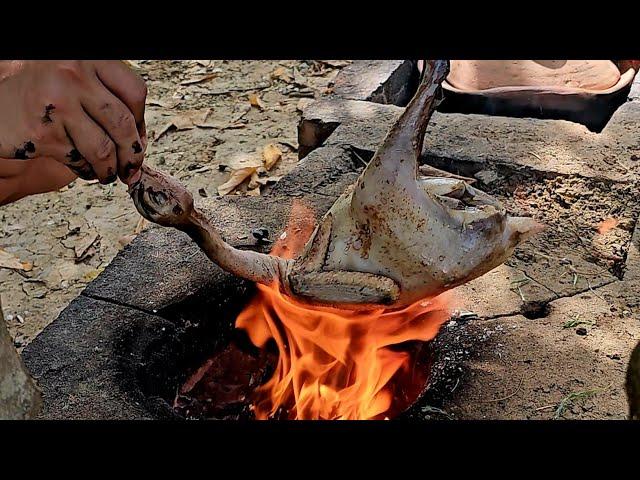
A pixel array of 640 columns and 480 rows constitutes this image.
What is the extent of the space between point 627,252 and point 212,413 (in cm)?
181

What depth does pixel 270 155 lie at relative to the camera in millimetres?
6031

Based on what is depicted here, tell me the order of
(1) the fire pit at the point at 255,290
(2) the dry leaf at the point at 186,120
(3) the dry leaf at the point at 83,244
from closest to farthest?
(1) the fire pit at the point at 255,290 → (3) the dry leaf at the point at 83,244 → (2) the dry leaf at the point at 186,120

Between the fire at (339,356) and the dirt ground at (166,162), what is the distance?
2.07m

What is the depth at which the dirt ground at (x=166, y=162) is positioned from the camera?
16.5ft

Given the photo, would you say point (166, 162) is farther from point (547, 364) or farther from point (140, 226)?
point (547, 364)

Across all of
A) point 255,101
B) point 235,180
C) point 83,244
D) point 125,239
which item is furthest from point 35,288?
point 255,101

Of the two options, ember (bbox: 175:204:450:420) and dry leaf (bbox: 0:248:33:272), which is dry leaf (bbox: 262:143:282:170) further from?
ember (bbox: 175:204:450:420)

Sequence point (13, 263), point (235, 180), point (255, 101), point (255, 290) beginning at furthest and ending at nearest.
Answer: point (255, 101)
point (235, 180)
point (13, 263)
point (255, 290)

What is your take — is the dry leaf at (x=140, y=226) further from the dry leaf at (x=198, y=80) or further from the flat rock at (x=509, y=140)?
the dry leaf at (x=198, y=80)

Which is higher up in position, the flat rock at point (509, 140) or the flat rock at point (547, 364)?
the flat rock at point (509, 140)

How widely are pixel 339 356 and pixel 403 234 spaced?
58cm

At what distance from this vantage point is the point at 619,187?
369 centimetres

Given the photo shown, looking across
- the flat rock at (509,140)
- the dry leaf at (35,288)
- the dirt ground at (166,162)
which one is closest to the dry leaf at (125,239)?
the dirt ground at (166,162)
